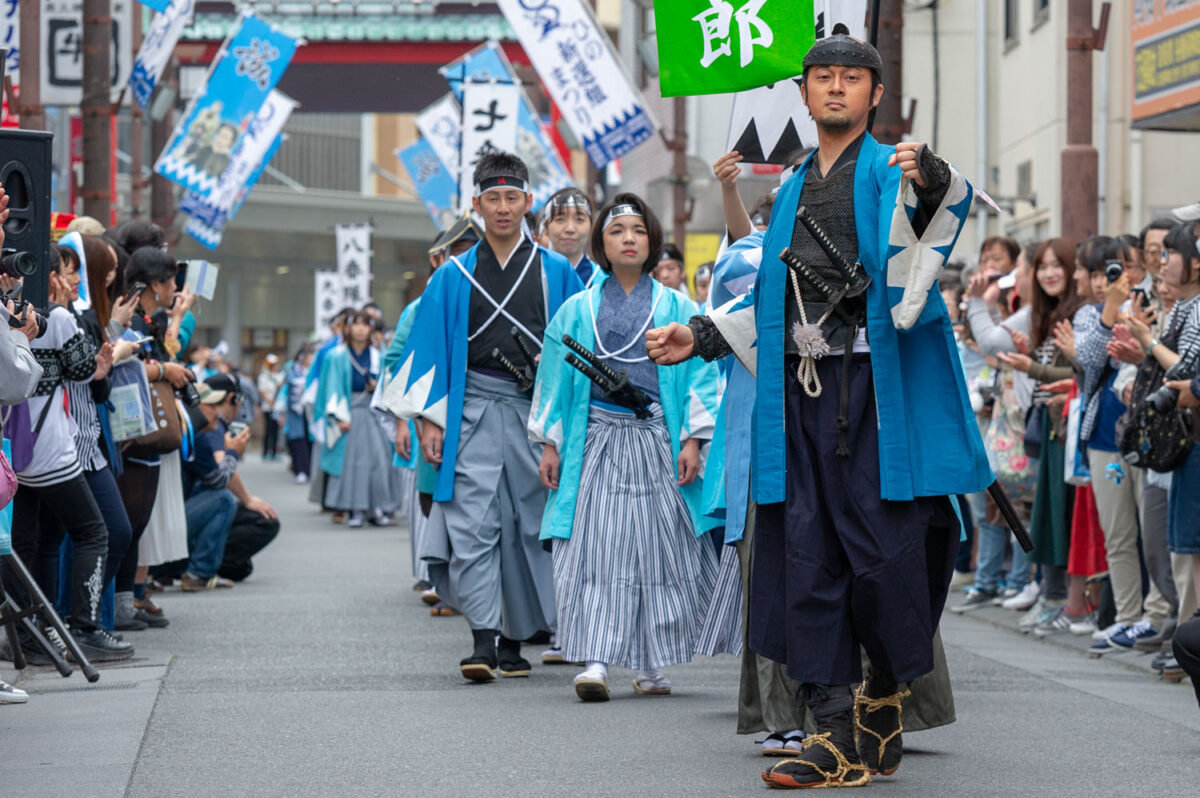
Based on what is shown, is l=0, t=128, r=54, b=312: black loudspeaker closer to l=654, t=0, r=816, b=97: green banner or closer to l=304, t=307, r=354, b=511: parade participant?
l=654, t=0, r=816, b=97: green banner

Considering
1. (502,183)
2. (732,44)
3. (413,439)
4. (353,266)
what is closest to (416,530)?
(413,439)

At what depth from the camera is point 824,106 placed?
5.36 metres

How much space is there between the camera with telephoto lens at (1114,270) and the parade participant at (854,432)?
3633 mm

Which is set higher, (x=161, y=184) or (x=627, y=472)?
(x=161, y=184)

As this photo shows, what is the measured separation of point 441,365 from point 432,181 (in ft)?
47.6

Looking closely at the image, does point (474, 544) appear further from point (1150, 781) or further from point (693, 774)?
point (1150, 781)

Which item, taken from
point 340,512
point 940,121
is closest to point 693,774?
point 340,512

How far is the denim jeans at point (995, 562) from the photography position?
10.6 metres

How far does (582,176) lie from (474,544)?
138 feet

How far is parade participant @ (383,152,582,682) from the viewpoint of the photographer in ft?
26.0

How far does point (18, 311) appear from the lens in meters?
5.90

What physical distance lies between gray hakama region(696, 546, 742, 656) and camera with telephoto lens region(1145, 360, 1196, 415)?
1.85 m

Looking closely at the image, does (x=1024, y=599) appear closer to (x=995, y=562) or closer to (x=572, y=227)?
(x=995, y=562)

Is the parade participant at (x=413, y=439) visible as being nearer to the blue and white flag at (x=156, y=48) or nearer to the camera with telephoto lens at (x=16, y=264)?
the camera with telephoto lens at (x=16, y=264)
